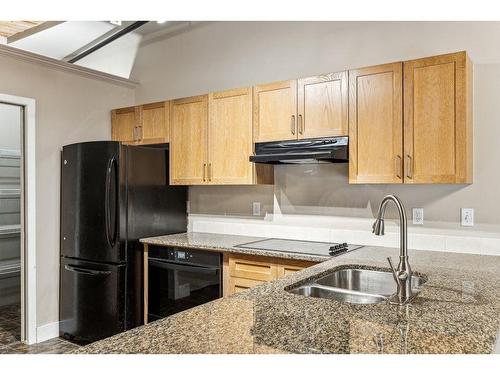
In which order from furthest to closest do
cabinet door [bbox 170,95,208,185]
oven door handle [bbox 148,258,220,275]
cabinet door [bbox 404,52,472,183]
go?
1. cabinet door [bbox 170,95,208,185]
2. oven door handle [bbox 148,258,220,275]
3. cabinet door [bbox 404,52,472,183]

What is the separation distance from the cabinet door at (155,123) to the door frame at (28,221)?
959 millimetres

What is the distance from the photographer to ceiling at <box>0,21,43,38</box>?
331 cm

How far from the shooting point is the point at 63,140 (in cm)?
383

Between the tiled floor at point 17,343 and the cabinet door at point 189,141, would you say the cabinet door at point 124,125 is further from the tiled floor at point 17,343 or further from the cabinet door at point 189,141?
the tiled floor at point 17,343

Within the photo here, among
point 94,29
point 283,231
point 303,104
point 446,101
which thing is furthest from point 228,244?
point 94,29

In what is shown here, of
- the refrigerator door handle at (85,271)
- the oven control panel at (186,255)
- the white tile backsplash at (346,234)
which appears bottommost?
the refrigerator door handle at (85,271)

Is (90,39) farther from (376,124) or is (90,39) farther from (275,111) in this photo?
(376,124)

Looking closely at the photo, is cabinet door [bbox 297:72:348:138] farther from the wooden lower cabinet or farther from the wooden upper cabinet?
the wooden upper cabinet

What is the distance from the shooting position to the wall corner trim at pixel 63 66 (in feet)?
11.1

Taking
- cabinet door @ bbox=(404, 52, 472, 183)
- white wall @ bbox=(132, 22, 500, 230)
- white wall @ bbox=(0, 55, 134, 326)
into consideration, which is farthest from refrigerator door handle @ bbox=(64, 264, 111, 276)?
cabinet door @ bbox=(404, 52, 472, 183)

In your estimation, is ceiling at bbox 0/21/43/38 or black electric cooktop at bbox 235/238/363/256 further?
ceiling at bbox 0/21/43/38

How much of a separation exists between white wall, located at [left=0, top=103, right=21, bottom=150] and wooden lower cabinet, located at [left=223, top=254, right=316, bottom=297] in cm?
291

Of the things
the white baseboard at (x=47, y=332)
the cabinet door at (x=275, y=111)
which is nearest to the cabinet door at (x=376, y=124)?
the cabinet door at (x=275, y=111)

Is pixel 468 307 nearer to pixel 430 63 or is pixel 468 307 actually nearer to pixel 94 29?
pixel 430 63
